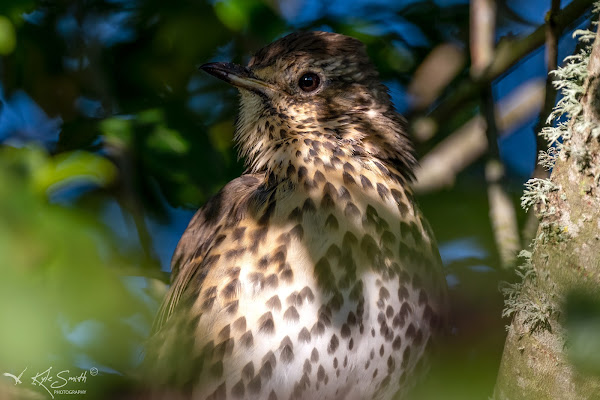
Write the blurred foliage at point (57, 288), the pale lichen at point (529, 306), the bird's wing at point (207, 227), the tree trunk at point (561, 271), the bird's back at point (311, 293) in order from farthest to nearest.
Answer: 1. the bird's wing at point (207, 227)
2. the bird's back at point (311, 293)
3. the pale lichen at point (529, 306)
4. the tree trunk at point (561, 271)
5. the blurred foliage at point (57, 288)

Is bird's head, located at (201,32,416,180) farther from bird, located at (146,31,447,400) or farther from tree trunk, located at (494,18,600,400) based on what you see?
tree trunk, located at (494,18,600,400)

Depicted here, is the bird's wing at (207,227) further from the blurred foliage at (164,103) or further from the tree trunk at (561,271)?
the tree trunk at (561,271)

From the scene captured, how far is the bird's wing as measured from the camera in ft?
8.82

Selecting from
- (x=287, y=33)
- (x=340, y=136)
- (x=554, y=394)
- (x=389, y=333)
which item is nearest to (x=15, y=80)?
(x=287, y=33)

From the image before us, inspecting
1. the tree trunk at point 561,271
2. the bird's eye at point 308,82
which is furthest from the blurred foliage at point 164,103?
the bird's eye at point 308,82

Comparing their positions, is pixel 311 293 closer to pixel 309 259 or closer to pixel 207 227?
pixel 309 259

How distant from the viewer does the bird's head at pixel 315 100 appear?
2834 millimetres

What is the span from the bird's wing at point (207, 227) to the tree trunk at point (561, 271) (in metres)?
1.09

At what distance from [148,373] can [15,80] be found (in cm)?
173

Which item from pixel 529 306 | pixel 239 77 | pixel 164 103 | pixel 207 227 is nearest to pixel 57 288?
pixel 529 306

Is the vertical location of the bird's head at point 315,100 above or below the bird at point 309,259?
above

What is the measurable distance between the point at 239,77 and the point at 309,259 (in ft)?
2.79

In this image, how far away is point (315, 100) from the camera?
2875mm

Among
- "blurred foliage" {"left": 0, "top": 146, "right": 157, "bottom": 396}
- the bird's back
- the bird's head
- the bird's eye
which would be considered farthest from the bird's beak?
"blurred foliage" {"left": 0, "top": 146, "right": 157, "bottom": 396}
